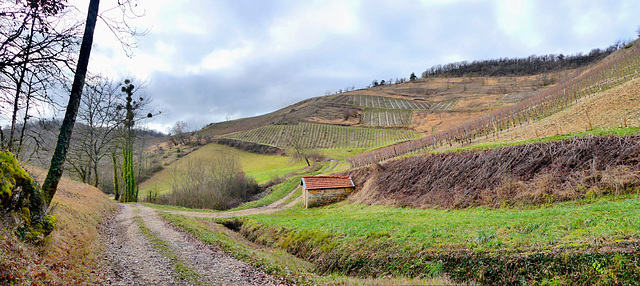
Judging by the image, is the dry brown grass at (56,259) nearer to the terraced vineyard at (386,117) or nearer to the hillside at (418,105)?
the hillside at (418,105)

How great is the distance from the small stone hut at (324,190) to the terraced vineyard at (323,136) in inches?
1627

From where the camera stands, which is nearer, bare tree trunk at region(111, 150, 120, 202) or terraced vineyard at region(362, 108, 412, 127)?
bare tree trunk at region(111, 150, 120, 202)

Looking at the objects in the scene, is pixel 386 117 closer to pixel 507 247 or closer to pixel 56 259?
pixel 507 247

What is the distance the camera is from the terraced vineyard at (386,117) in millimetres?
84631

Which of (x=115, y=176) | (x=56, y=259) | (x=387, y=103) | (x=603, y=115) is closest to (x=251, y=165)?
(x=115, y=176)

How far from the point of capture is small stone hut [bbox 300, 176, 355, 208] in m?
22.9

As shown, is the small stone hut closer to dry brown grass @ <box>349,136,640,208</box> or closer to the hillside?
dry brown grass @ <box>349,136,640,208</box>

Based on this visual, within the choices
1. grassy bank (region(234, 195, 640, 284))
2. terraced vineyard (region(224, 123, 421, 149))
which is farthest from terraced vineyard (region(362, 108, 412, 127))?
grassy bank (region(234, 195, 640, 284))

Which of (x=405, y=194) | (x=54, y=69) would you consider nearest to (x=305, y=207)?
(x=405, y=194)

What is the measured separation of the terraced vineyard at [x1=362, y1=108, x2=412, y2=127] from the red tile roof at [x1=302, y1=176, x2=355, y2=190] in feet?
202

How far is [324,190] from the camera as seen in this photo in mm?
23281

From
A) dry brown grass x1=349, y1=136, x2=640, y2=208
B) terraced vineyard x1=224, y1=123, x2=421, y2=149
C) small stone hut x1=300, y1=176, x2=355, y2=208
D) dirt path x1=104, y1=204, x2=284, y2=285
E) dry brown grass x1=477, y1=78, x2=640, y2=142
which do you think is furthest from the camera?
terraced vineyard x1=224, y1=123, x2=421, y2=149

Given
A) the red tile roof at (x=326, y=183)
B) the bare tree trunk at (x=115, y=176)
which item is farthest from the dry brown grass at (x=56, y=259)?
the bare tree trunk at (x=115, y=176)

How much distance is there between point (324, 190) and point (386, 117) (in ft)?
236
